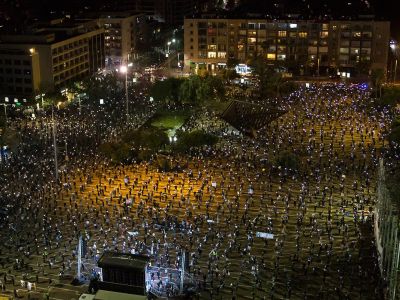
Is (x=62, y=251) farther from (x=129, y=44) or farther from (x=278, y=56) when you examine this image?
(x=129, y=44)

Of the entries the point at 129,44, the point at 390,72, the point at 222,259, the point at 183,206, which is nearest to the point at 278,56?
the point at 390,72

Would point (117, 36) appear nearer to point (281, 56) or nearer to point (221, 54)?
point (221, 54)

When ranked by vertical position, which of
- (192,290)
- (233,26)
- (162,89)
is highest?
(233,26)

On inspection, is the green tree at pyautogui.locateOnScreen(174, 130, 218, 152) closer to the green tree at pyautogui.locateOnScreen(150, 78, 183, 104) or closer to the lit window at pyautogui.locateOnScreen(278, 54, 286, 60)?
the green tree at pyautogui.locateOnScreen(150, 78, 183, 104)

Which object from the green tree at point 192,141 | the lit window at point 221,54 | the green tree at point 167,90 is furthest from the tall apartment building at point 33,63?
the green tree at point 192,141

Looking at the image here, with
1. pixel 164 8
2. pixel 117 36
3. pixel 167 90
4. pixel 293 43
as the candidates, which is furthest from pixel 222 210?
pixel 164 8

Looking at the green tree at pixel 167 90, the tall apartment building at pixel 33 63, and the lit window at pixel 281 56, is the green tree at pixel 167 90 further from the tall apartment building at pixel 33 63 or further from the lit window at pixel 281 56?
the lit window at pixel 281 56

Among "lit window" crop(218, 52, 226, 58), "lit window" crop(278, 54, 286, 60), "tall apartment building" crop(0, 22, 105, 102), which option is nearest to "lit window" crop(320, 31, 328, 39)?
"lit window" crop(278, 54, 286, 60)
